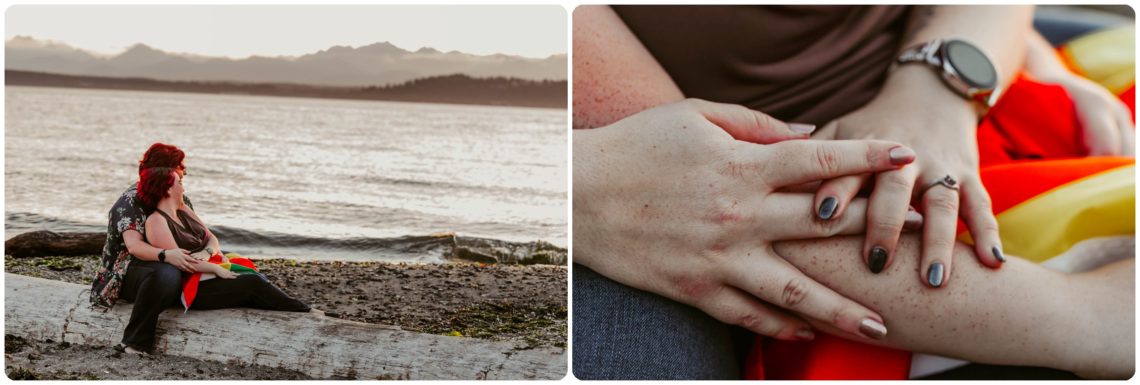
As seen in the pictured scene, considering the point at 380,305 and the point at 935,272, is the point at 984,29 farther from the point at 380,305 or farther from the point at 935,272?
the point at 380,305

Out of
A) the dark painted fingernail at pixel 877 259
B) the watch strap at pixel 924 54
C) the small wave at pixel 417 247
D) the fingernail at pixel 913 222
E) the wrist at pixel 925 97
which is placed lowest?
the small wave at pixel 417 247

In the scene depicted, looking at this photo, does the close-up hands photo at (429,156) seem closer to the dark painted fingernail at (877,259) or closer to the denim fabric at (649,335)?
the denim fabric at (649,335)

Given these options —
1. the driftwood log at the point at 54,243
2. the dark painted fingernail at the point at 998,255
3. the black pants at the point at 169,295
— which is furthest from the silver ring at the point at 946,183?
the driftwood log at the point at 54,243

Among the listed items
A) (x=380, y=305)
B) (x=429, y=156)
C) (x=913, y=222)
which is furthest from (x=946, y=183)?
(x=380, y=305)

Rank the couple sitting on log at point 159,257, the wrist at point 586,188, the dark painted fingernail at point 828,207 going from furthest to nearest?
the couple sitting on log at point 159,257 → the wrist at point 586,188 → the dark painted fingernail at point 828,207

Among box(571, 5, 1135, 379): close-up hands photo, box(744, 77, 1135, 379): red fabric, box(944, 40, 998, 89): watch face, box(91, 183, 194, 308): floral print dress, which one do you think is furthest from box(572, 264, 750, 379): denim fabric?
box(91, 183, 194, 308): floral print dress

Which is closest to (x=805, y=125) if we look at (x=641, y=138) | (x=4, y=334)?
(x=641, y=138)
